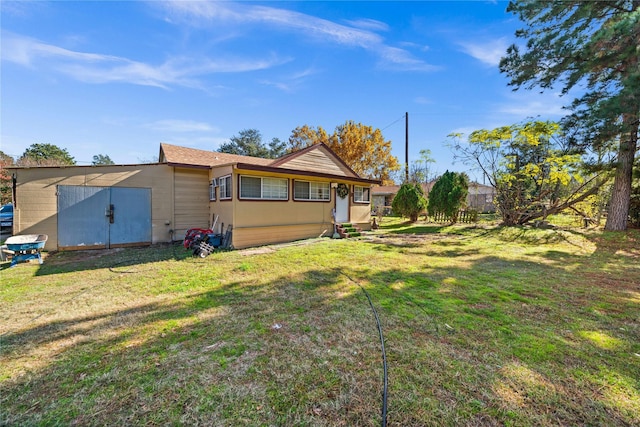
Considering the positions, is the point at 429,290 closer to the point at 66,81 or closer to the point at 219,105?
the point at 66,81

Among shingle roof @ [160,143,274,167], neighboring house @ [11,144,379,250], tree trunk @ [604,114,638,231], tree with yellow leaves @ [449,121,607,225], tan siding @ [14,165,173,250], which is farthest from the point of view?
tree with yellow leaves @ [449,121,607,225]

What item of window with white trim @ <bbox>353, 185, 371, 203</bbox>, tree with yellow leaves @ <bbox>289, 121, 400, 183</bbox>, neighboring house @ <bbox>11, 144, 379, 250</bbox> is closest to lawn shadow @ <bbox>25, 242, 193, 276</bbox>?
neighboring house @ <bbox>11, 144, 379, 250</bbox>

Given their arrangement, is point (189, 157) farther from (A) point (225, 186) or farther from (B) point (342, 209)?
(B) point (342, 209)

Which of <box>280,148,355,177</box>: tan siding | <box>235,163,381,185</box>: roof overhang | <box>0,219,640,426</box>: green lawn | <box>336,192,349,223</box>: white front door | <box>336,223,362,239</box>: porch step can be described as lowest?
<box>0,219,640,426</box>: green lawn

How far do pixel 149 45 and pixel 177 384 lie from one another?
10.2 metres

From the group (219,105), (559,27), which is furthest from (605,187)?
(219,105)

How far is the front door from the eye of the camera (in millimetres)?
7715

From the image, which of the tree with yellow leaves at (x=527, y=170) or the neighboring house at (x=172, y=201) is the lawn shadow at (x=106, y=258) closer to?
the neighboring house at (x=172, y=201)

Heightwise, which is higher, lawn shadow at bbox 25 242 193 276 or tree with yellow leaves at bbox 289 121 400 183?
tree with yellow leaves at bbox 289 121 400 183

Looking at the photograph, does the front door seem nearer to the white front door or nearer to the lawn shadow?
the lawn shadow

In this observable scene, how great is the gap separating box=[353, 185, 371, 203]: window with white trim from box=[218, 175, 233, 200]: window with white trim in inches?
235

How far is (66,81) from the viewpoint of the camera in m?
8.22

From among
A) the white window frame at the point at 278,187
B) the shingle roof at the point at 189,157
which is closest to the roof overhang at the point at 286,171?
the white window frame at the point at 278,187

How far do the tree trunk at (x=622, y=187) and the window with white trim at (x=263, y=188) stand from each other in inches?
488
